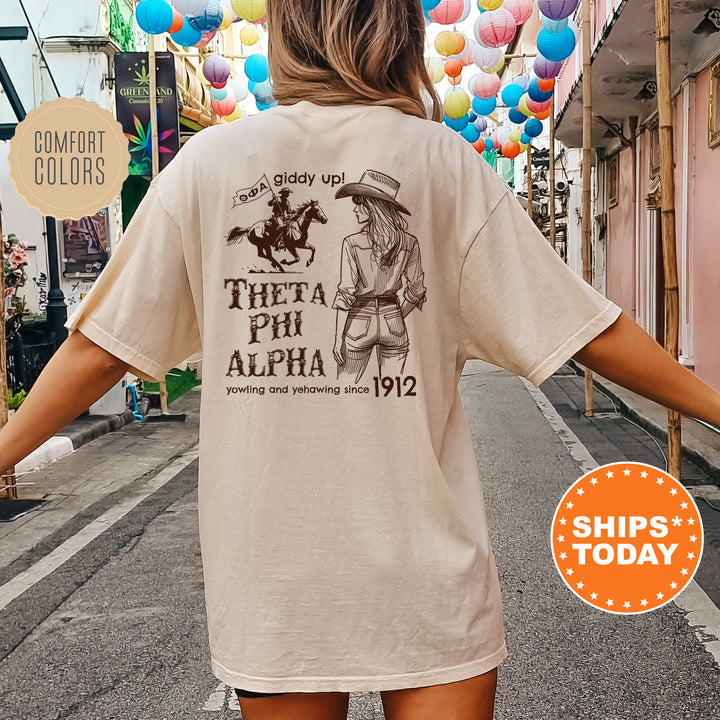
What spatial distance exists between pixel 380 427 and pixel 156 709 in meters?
2.36

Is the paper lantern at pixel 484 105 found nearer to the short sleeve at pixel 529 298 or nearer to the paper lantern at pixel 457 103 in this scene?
the paper lantern at pixel 457 103

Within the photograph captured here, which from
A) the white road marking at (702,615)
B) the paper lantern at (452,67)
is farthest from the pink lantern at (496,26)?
the white road marking at (702,615)

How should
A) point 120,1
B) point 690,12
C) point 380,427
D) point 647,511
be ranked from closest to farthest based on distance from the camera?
point 380,427
point 647,511
point 690,12
point 120,1

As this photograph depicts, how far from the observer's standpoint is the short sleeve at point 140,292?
4.64 ft

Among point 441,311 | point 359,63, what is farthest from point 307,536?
point 359,63

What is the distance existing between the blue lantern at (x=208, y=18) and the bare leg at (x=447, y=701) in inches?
415

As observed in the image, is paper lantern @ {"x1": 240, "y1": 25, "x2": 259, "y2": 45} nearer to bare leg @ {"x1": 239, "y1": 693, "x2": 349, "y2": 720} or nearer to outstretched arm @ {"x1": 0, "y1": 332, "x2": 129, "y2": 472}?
outstretched arm @ {"x1": 0, "y1": 332, "x2": 129, "y2": 472}

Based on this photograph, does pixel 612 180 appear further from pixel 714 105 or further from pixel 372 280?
pixel 372 280

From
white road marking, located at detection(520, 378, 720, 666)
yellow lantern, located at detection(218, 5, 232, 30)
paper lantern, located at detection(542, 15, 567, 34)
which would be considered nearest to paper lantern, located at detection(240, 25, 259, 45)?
yellow lantern, located at detection(218, 5, 232, 30)

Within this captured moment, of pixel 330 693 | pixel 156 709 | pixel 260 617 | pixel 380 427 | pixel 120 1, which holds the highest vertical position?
pixel 120 1

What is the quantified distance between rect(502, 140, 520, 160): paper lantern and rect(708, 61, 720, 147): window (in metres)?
7.07

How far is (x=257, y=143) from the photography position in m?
1.39

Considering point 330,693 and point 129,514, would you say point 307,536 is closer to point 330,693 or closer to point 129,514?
point 330,693

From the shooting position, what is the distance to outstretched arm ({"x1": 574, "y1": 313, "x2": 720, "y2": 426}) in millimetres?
1407
